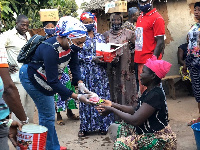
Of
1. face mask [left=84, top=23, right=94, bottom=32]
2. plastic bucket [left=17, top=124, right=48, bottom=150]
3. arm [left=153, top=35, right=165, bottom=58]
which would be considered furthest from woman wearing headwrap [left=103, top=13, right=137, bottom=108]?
plastic bucket [left=17, top=124, right=48, bottom=150]

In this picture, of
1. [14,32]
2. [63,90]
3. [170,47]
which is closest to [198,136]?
[63,90]

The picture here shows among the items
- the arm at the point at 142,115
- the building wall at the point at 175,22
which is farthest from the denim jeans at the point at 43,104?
the building wall at the point at 175,22

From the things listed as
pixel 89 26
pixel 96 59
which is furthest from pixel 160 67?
pixel 89 26

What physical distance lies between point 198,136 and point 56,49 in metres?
1.97

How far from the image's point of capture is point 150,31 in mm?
4691

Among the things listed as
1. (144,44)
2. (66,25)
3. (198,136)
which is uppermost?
(66,25)

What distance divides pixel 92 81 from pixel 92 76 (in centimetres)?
8

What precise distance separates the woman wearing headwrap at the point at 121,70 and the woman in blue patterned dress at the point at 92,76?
0.86ft

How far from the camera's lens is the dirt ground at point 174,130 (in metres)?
4.51

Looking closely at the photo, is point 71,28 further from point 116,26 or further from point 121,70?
point 121,70

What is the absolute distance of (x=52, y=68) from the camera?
3.37 meters

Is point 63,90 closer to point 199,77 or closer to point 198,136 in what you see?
point 198,136

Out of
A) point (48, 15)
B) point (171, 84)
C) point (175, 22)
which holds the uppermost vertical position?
point (48, 15)

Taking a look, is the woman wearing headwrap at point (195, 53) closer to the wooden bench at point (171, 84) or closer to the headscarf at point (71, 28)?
the headscarf at point (71, 28)
